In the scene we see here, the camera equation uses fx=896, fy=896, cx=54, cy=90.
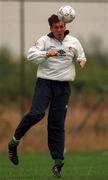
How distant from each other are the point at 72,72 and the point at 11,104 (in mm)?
8836

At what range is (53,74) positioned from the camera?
33.6 ft

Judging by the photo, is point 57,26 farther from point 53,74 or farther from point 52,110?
point 52,110

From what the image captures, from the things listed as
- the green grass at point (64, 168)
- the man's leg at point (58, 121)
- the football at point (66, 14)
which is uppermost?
the football at point (66, 14)

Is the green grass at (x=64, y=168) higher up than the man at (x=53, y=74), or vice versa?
the man at (x=53, y=74)

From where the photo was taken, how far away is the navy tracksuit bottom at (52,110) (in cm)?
1018

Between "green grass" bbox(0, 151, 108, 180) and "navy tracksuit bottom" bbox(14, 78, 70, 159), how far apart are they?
16.1 inches

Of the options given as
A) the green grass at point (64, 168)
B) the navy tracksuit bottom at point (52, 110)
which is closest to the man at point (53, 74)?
the navy tracksuit bottom at point (52, 110)

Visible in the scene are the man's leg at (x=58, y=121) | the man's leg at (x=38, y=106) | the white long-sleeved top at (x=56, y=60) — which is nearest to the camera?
the man's leg at (x=38, y=106)

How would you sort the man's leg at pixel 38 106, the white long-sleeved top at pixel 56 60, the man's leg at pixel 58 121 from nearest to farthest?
the man's leg at pixel 38 106
the white long-sleeved top at pixel 56 60
the man's leg at pixel 58 121

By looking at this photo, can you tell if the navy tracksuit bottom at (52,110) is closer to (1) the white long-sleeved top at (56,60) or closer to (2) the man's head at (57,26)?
(1) the white long-sleeved top at (56,60)

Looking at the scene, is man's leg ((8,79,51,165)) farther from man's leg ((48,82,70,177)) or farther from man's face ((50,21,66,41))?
man's face ((50,21,66,41))

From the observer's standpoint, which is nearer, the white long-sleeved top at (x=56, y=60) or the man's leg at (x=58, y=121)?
the white long-sleeved top at (x=56, y=60)

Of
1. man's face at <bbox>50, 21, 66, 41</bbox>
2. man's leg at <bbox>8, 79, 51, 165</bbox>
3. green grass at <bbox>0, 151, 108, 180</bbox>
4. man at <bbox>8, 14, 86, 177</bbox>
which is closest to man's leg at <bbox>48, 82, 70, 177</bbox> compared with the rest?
man at <bbox>8, 14, 86, 177</bbox>

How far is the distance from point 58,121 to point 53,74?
1.90 feet
